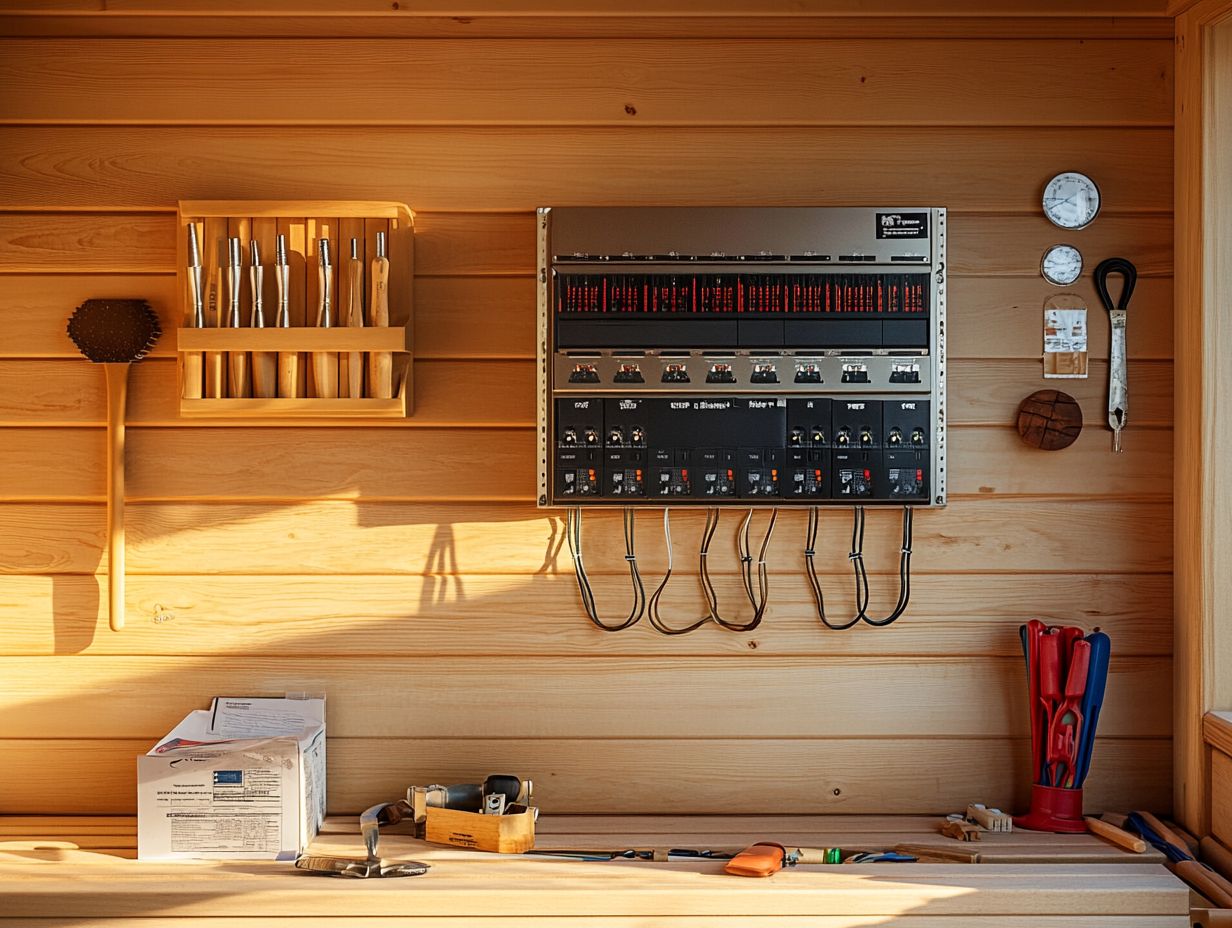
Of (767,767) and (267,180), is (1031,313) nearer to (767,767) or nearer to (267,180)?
(767,767)

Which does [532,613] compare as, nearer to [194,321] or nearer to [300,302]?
[300,302]

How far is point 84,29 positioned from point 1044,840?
265 cm

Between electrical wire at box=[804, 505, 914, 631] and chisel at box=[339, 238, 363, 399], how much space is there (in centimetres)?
101

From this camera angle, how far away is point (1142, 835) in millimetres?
2232

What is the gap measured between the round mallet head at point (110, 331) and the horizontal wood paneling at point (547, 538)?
13.6 inches

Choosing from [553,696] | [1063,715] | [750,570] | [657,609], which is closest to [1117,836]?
[1063,715]

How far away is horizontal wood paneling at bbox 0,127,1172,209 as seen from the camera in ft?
7.83

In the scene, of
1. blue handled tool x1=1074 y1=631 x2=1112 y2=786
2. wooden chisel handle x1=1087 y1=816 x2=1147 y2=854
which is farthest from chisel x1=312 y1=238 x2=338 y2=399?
wooden chisel handle x1=1087 y1=816 x2=1147 y2=854

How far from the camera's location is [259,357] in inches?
89.0

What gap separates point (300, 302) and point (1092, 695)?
184 centimetres

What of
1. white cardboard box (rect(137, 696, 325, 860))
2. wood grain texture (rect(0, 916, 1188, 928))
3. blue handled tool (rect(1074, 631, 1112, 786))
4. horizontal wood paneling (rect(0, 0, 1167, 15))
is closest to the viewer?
wood grain texture (rect(0, 916, 1188, 928))

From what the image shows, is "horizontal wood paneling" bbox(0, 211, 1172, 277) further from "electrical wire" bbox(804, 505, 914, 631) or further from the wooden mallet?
"electrical wire" bbox(804, 505, 914, 631)

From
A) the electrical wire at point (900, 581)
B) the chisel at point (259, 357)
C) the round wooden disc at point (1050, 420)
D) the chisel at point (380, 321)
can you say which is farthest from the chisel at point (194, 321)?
the round wooden disc at point (1050, 420)

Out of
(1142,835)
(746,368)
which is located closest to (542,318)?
(746,368)
